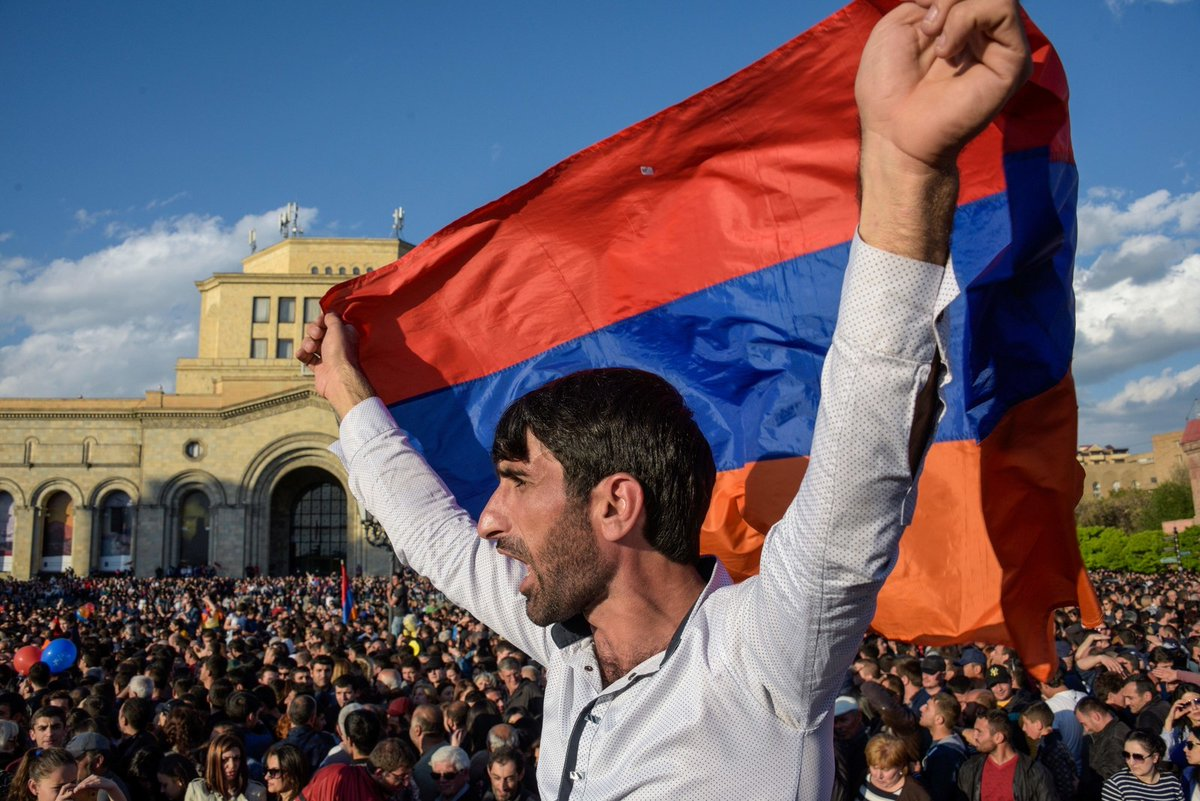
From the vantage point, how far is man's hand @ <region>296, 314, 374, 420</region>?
2812 millimetres

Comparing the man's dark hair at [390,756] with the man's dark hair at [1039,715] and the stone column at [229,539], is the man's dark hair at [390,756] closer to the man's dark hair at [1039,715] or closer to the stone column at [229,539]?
the man's dark hair at [1039,715]

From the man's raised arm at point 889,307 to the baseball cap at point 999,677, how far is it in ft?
27.9

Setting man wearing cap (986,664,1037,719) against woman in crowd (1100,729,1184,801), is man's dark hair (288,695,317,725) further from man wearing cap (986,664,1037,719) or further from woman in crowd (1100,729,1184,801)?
woman in crowd (1100,729,1184,801)

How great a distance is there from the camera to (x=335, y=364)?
2980 millimetres

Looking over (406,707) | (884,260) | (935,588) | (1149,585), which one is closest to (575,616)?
(884,260)

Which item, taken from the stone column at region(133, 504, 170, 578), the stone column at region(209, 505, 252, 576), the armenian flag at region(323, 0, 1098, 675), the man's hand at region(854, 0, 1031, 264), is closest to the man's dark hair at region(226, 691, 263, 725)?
the armenian flag at region(323, 0, 1098, 675)

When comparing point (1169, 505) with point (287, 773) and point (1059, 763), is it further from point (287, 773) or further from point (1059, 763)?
point (287, 773)

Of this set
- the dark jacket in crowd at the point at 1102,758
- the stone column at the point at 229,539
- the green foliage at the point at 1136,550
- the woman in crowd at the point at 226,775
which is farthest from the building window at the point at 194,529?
the dark jacket in crowd at the point at 1102,758

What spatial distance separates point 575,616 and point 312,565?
5272 cm

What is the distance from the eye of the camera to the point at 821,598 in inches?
55.9

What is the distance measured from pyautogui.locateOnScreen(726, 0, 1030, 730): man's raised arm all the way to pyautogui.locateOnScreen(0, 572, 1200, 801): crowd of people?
12.8 ft

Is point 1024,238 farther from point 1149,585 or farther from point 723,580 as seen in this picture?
point 1149,585

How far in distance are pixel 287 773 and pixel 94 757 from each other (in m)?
1.19

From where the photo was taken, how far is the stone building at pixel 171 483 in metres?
48.4
